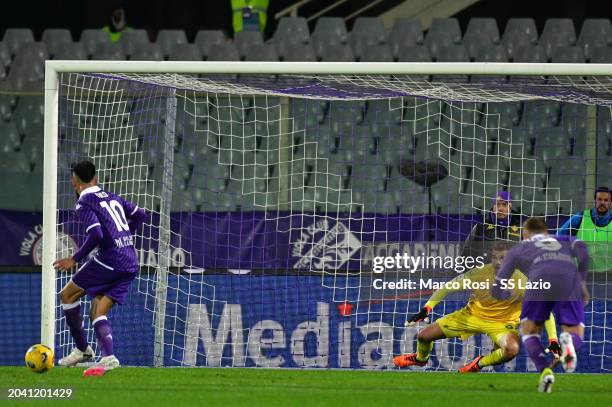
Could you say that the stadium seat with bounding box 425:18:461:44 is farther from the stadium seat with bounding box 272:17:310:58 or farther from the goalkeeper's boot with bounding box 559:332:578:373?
the goalkeeper's boot with bounding box 559:332:578:373

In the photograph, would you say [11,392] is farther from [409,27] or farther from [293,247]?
[409,27]

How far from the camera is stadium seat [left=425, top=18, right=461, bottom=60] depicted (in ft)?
46.8

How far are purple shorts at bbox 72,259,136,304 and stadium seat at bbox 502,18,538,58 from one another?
693 cm

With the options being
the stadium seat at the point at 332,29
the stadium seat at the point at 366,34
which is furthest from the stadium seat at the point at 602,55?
the stadium seat at the point at 332,29

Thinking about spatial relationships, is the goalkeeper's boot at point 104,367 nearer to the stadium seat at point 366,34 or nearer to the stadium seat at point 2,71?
the stadium seat at point 366,34

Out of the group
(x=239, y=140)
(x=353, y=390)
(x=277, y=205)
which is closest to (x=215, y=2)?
(x=239, y=140)

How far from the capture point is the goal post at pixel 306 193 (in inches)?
398

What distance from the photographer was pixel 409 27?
47.4 ft

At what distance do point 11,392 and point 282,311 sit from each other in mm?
3588

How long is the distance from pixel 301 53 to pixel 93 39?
2.88 meters

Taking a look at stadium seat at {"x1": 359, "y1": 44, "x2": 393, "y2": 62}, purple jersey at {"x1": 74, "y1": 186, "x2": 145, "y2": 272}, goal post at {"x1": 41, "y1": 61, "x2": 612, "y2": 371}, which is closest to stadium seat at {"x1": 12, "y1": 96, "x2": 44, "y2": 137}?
goal post at {"x1": 41, "y1": 61, "x2": 612, "y2": 371}

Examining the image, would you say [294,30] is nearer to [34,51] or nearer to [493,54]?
[493,54]

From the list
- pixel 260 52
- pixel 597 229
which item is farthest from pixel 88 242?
pixel 260 52

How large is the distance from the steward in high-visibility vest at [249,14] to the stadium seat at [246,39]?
2.19 ft
